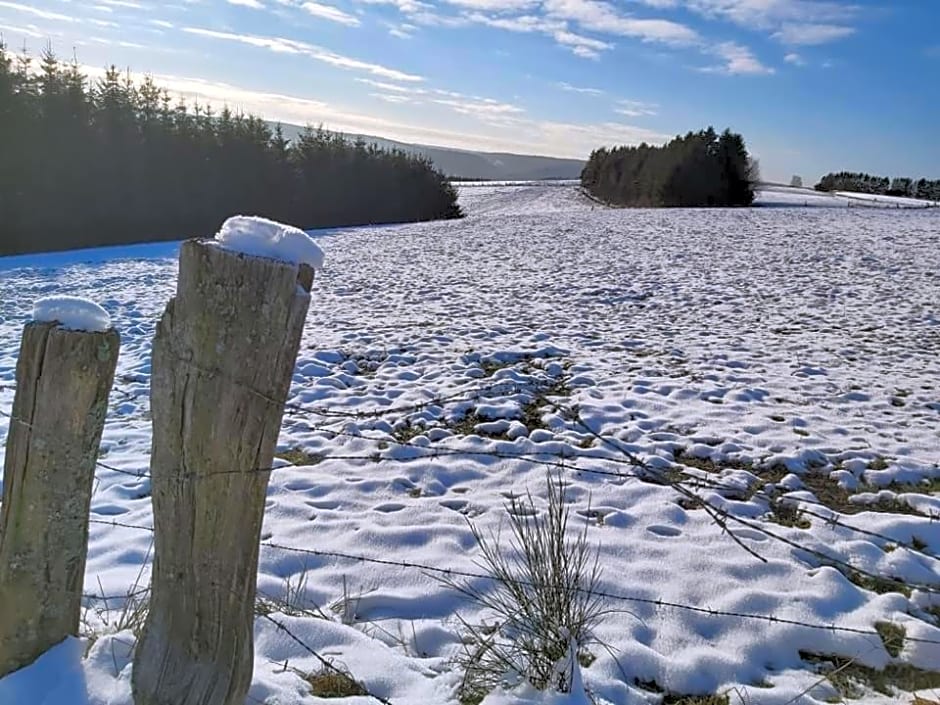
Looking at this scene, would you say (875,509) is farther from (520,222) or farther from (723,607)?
(520,222)

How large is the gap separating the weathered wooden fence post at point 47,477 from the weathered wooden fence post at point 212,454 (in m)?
0.37

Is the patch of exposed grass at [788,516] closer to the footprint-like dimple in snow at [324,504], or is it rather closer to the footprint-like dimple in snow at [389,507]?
the footprint-like dimple in snow at [389,507]

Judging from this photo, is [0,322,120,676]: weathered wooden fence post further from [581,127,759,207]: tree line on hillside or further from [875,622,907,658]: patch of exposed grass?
[581,127,759,207]: tree line on hillside

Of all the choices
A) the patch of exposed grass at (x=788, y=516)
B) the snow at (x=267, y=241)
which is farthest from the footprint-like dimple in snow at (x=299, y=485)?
the snow at (x=267, y=241)

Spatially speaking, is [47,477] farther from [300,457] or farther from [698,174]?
[698,174]

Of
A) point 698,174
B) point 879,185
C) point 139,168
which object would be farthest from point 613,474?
point 879,185

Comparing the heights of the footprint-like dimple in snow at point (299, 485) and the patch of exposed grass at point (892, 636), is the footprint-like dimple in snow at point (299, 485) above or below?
below

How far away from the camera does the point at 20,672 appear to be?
1.95 meters

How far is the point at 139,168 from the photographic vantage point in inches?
1097

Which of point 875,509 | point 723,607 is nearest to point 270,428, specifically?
point 723,607

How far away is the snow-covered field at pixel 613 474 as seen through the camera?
285 cm

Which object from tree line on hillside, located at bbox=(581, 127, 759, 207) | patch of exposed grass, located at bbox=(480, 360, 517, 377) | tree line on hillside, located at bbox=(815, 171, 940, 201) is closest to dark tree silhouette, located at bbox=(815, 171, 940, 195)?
tree line on hillside, located at bbox=(815, 171, 940, 201)

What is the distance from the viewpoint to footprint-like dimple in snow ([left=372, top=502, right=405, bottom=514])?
4371 mm

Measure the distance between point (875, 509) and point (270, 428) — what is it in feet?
14.3
